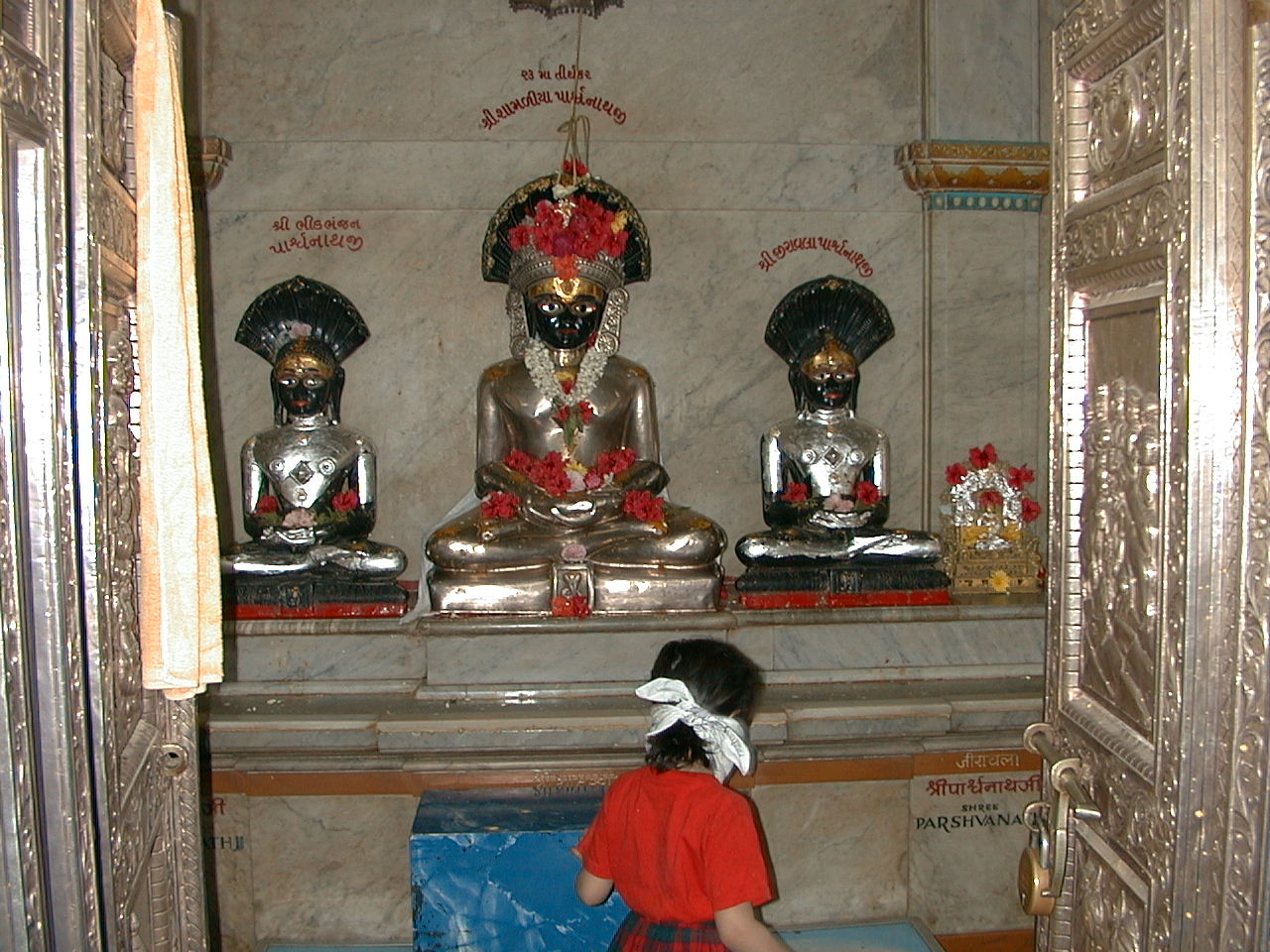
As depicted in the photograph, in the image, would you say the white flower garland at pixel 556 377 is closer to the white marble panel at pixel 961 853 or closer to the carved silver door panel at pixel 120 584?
the white marble panel at pixel 961 853

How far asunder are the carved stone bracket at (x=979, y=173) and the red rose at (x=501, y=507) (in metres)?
2.73

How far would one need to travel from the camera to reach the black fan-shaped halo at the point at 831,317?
231 inches

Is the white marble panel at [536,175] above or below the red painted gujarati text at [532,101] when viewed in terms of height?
below

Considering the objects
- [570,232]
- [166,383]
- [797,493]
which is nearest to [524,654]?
[797,493]

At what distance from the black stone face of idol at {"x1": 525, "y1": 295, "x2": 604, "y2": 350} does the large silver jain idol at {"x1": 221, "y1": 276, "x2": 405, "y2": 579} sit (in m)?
0.97

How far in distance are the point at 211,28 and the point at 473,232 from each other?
65.8 inches

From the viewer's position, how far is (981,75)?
19.4 feet

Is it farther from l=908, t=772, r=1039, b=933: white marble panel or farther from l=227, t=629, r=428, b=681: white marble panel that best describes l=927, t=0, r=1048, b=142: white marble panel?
l=227, t=629, r=428, b=681: white marble panel

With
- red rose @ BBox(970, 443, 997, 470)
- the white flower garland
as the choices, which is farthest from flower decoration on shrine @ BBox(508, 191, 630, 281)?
red rose @ BBox(970, 443, 997, 470)

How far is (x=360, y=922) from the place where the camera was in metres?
4.09

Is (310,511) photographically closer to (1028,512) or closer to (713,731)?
(1028,512)

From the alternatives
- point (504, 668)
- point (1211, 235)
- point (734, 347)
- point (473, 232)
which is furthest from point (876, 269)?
point (1211, 235)

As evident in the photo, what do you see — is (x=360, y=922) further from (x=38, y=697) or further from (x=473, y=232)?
(x=473, y=232)

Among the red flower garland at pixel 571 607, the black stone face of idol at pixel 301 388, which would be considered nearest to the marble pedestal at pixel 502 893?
the red flower garland at pixel 571 607
